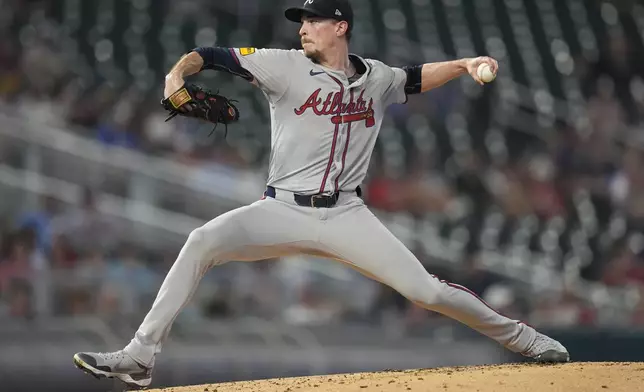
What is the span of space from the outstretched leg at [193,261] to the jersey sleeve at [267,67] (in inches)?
20.2

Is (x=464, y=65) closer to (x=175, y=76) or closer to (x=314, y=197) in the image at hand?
(x=314, y=197)

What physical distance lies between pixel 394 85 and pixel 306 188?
0.68 m

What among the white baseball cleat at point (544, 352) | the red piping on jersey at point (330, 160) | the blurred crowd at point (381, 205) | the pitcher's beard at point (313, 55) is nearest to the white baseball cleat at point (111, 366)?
the red piping on jersey at point (330, 160)

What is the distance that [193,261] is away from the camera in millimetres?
4242

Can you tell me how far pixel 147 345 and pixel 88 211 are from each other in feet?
14.3

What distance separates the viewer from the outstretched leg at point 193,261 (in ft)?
13.8

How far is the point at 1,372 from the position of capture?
23.1ft

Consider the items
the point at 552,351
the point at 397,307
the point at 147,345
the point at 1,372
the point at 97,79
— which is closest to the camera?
the point at 147,345

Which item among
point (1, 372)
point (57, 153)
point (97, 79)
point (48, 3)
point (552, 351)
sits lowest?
point (1, 372)

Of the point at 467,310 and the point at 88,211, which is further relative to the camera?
the point at 88,211

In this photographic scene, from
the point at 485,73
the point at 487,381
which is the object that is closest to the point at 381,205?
the point at 485,73

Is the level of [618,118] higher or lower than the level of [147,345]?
higher

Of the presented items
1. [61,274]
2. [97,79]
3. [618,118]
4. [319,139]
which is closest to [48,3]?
[97,79]

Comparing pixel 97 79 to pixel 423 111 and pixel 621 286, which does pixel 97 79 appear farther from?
pixel 621 286
